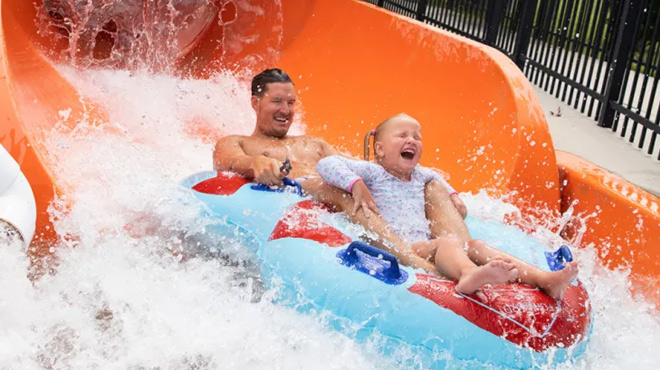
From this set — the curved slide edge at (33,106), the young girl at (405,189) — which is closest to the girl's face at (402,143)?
the young girl at (405,189)

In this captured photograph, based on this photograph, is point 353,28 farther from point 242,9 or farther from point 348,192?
point 348,192

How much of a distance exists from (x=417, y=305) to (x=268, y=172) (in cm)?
101

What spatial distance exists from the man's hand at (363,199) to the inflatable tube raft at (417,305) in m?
0.14

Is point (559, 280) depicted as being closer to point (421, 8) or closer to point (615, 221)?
point (615, 221)

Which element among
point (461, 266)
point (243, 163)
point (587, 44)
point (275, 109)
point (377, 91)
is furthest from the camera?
point (587, 44)

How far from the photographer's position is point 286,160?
10.1ft

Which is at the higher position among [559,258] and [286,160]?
[286,160]

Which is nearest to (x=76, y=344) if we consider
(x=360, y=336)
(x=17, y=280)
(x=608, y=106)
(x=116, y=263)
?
(x=17, y=280)

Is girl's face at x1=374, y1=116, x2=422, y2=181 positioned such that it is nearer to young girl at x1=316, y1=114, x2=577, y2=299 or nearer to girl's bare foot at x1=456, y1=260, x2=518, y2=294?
young girl at x1=316, y1=114, x2=577, y2=299

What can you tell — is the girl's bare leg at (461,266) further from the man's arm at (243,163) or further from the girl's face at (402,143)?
the man's arm at (243,163)

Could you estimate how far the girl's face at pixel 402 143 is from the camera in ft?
9.64

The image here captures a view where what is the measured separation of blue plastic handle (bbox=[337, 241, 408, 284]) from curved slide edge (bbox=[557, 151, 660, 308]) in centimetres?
109

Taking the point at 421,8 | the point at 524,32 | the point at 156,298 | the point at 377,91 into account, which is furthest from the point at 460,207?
the point at 421,8

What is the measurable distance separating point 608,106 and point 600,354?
2.51 m
